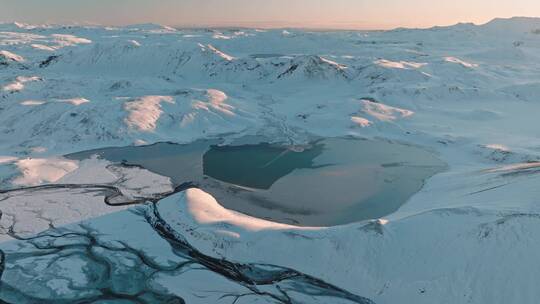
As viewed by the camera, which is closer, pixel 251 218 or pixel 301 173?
pixel 251 218

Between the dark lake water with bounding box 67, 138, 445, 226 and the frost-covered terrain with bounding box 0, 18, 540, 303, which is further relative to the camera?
the dark lake water with bounding box 67, 138, 445, 226

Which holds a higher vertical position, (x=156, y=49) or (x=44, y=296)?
(x=156, y=49)

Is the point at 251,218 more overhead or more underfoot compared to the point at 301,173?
more underfoot

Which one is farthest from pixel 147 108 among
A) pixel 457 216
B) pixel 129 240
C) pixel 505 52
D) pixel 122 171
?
pixel 505 52

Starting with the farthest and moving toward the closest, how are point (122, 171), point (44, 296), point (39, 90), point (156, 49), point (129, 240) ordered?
point (156, 49), point (39, 90), point (122, 171), point (129, 240), point (44, 296)

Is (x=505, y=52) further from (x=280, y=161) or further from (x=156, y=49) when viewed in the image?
(x=280, y=161)
